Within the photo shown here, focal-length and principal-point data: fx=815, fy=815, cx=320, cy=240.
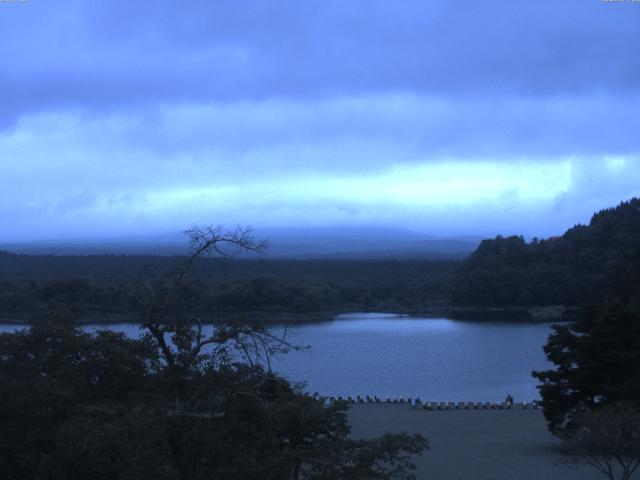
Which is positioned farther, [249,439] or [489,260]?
[489,260]

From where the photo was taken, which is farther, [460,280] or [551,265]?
[460,280]

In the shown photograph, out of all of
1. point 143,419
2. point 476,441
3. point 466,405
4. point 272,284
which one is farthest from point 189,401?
point 272,284

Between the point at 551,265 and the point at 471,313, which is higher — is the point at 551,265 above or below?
above

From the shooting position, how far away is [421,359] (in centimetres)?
2862

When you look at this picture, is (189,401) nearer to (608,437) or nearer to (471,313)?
(608,437)

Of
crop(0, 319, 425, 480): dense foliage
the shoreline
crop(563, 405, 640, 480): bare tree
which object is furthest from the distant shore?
crop(0, 319, 425, 480): dense foliage

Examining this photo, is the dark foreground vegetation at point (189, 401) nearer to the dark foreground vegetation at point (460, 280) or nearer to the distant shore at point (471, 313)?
the dark foreground vegetation at point (460, 280)

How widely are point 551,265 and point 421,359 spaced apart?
2134 centimetres

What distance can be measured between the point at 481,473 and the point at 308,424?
4406 millimetres

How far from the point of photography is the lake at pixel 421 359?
2300 cm

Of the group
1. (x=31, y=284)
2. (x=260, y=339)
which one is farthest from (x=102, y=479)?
(x=31, y=284)

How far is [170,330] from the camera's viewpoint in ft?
19.7

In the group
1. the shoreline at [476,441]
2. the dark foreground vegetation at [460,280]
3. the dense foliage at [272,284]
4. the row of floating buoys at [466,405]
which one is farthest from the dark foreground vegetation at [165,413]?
the dark foreground vegetation at [460,280]

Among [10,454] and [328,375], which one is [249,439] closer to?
[10,454]
